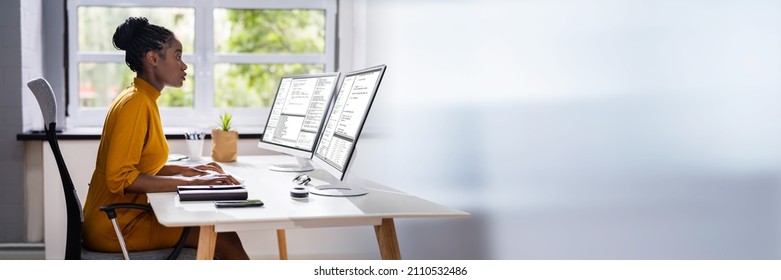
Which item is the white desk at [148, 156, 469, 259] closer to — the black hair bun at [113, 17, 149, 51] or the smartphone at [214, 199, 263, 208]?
the smartphone at [214, 199, 263, 208]

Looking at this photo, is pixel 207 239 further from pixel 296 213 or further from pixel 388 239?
Answer: pixel 388 239

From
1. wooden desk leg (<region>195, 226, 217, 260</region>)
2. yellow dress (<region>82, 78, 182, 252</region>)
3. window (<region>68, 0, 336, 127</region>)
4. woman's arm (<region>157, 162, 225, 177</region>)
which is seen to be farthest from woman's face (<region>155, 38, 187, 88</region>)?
window (<region>68, 0, 336, 127</region>)

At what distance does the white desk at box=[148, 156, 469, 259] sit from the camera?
1541mm

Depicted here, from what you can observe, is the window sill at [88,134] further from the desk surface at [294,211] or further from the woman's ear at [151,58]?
the desk surface at [294,211]

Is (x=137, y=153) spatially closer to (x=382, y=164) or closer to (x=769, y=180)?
(x=382, y=164)

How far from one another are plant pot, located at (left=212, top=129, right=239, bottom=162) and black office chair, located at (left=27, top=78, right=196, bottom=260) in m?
0.80

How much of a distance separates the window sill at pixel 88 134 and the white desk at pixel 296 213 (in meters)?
1.17

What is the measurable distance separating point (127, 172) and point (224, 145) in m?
0.85

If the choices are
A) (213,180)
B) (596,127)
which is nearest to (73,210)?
(213,180)

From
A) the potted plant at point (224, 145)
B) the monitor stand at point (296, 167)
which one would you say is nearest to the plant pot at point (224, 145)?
the potted plant at point (224, 145)

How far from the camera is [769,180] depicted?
99 cm

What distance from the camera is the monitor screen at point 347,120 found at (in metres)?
1.75

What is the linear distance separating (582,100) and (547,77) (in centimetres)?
14

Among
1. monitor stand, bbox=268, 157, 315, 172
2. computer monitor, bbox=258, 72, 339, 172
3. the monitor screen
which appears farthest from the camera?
monitor stand, bbox=268, 157, 315, 172
